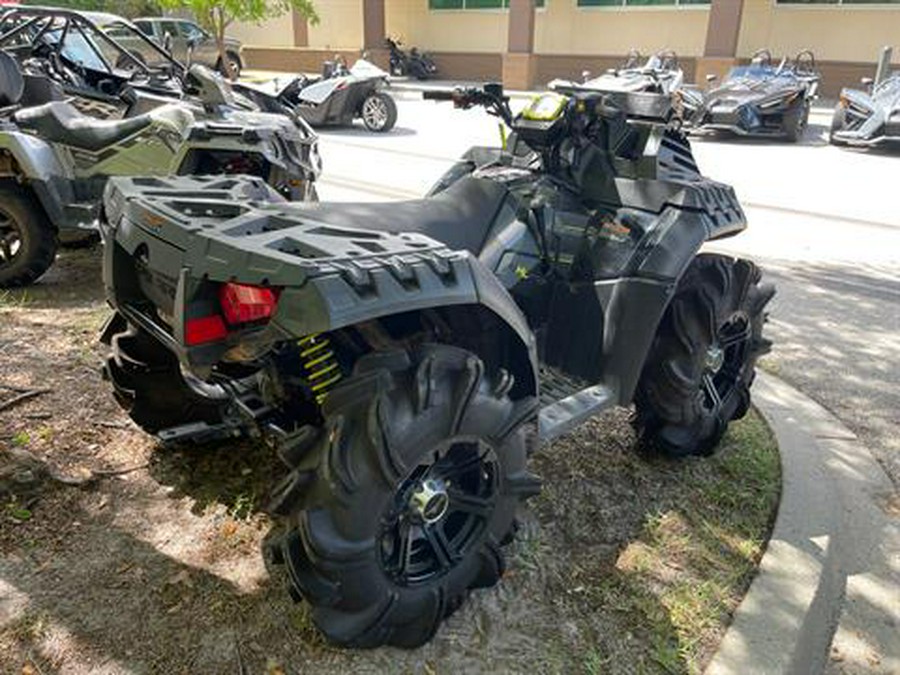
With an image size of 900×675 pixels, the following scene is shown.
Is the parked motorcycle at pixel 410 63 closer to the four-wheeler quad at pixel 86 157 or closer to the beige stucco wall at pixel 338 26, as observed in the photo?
the beige stucco wall at pixel 338 26

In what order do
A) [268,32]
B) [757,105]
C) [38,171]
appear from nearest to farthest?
[38,171]
[757,105]
[268,32]

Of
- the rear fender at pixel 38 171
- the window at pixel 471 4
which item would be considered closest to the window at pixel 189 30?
the window at pixel 471 4

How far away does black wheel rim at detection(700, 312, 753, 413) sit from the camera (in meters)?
3.45

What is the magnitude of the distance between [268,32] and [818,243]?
27.9m

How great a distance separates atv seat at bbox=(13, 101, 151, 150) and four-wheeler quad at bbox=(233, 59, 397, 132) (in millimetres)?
8088

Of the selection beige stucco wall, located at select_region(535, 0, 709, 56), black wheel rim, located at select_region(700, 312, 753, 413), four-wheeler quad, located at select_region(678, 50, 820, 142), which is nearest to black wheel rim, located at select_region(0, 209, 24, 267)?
black wheel rim, located at select_region(700, 312, 753, 413)

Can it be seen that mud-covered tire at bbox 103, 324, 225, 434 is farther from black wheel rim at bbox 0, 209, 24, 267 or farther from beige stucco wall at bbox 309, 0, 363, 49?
beige stucco wall at bbox 309, 0, 363, 49

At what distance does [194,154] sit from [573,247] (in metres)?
3.18

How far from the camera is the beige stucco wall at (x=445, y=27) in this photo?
86.7 ft

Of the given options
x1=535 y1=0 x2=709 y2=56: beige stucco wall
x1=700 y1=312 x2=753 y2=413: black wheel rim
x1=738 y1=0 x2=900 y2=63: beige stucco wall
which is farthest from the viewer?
x1=535 y1=0 x2=709 y2=56: beige stucco wall

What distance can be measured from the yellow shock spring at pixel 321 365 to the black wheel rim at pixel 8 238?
4073mm

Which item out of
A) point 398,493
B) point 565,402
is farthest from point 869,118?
point 398,493

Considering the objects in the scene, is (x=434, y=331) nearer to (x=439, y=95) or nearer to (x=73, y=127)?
(x=439, y=95)

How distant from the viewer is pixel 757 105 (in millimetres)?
13633
